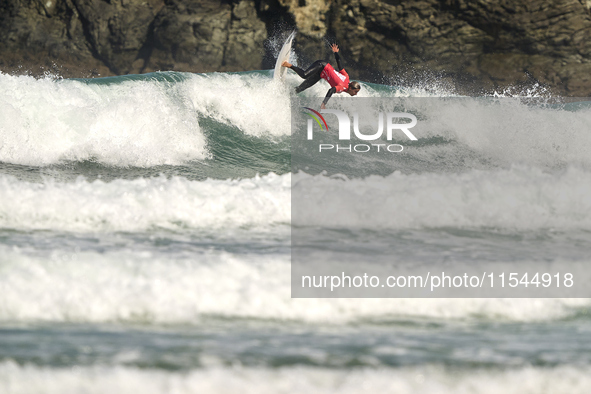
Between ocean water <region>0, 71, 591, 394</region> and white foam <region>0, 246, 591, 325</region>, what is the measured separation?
0.4 inches

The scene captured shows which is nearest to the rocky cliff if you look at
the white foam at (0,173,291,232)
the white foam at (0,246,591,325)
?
the white foam at (0,173,291,232)

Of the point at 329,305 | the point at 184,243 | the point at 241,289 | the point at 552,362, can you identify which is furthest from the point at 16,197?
the point at 552,362

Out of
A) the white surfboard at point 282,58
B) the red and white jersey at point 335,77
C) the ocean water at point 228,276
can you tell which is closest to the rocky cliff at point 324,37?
the white surfboard at point 282,58

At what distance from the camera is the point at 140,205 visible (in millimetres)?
4254

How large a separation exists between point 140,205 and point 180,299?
5.86 feet

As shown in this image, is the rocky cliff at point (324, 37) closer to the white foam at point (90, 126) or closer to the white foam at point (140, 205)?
the white foam at point (90, 126)

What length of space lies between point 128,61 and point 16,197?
18.7m

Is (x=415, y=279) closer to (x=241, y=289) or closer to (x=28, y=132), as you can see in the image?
(x=241, y=289)

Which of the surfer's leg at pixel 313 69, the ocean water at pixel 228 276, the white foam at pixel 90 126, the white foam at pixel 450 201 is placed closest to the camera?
the ocean water at pixel 228 276

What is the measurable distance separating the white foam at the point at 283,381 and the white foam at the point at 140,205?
2.05 m

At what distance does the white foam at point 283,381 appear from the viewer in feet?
6.30

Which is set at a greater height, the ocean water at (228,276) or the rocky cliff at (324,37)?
the rocky cliff at (324,37)

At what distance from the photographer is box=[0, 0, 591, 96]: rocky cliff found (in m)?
19.0

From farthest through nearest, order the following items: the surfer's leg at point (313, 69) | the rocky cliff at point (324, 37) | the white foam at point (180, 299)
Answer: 1. the rocky cliff at point (324, 37)
2. the surfer's leg at point (313, 69)
3. the white foam at point (180, 299)
